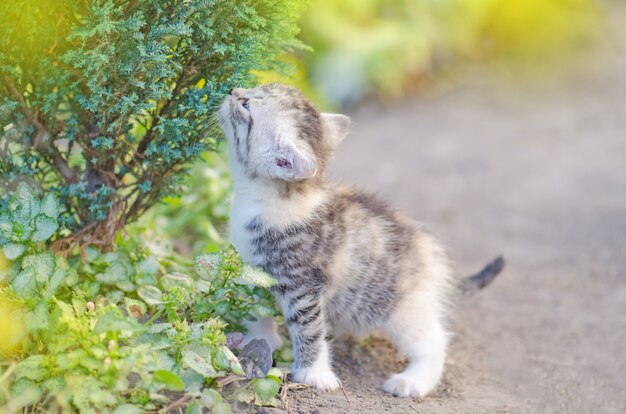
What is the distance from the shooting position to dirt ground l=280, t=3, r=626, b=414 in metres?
4.03

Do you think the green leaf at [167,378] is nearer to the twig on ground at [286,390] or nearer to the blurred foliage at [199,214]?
the twig on ground at [286,390]

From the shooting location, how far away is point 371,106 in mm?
9445

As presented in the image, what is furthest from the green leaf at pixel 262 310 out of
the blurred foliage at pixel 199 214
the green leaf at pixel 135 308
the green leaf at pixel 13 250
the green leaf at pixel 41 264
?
the blurred foliage at pixel 199 214

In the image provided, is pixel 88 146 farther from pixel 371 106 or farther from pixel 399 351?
pixel 371 106

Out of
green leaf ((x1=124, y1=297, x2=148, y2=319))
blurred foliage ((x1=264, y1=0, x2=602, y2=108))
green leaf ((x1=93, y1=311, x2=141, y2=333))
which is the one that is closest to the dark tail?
green leaf ((x1=124, y1=297, x2=148, y2=319))

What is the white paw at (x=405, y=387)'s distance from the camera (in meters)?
3.73

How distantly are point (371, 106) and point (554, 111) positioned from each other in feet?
6.92

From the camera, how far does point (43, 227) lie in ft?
10.8

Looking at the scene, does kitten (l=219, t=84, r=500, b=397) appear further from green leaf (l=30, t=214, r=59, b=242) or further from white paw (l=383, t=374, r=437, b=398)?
green leaf (l=30, t=214, r=59, b=242)

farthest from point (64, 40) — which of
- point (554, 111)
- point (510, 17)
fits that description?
point (510, 17)

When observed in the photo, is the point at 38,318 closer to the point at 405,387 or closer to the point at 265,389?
the point at 265,389

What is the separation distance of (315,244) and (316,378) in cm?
Result: 59

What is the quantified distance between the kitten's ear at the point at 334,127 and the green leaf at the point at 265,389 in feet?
3.95

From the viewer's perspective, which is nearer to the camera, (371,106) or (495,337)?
(495,337)
